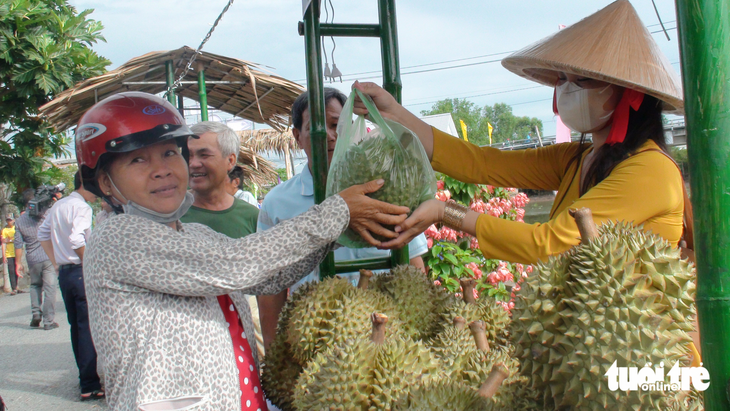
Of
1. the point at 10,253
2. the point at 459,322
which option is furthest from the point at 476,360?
the point at 10,253

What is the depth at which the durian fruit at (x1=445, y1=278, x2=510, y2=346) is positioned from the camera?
1.68 metres

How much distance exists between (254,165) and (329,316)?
9456 mm

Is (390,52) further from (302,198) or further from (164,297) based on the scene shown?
(164,297)

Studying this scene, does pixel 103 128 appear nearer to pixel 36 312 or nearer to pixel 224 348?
pixel 224 348

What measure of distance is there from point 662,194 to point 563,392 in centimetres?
74

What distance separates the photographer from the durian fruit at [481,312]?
168 centimetres

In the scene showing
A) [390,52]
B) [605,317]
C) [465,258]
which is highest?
[390,52]

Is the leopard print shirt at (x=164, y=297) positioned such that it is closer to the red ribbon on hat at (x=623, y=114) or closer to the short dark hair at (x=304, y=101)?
the red ribbon on hat at (x=623, y=114)

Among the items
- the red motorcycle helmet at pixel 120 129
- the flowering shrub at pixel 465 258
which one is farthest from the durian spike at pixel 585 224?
the flowering shrub at pixel 465 258

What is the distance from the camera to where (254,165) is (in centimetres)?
1070

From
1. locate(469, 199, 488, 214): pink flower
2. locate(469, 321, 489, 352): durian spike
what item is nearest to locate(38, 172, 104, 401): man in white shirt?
locate(469, 199, 488, 214): pink flower

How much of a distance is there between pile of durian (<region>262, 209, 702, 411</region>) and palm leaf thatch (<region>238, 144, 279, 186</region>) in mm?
8629

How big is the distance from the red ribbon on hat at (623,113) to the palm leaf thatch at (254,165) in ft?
29.0

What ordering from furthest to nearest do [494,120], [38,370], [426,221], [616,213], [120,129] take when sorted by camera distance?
[494,120] < [38,370] < [426,221] < [120,129] < [616,213]
